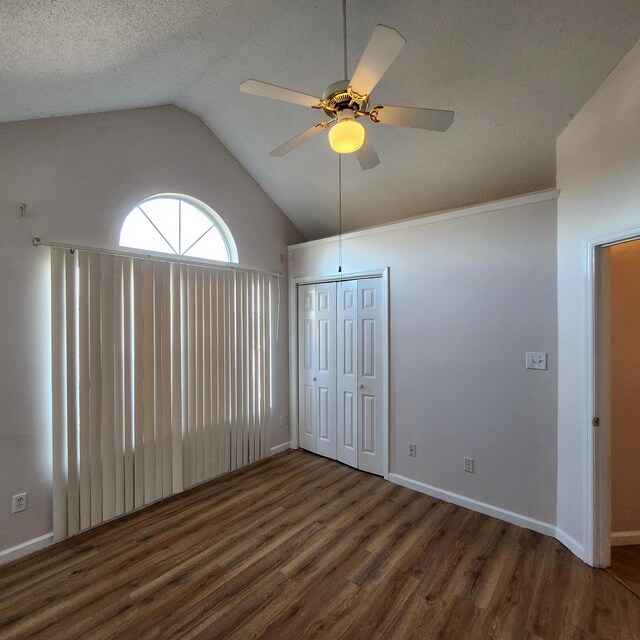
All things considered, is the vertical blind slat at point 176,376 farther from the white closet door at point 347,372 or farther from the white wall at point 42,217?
the white closet door at point 347,372

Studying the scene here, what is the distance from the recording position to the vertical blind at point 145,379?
2.41 metres

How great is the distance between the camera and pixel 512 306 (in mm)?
2627

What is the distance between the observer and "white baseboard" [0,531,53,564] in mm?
2182

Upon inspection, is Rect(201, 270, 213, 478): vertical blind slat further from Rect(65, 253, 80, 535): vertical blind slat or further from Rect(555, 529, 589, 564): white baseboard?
Rect(555, 529, 589, 564): white baseboard

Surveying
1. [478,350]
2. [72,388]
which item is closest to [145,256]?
[72,388]

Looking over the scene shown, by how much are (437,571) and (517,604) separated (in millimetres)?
435

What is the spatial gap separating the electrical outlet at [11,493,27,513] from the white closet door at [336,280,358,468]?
2.67 m

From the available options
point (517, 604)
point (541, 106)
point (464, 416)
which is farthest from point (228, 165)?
point (517, 604)

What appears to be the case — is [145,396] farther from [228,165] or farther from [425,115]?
[425,115]

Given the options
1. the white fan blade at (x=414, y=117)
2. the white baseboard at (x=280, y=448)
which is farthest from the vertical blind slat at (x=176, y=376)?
the white fan blade at (x=414, y=117)

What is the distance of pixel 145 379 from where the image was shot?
110 inches

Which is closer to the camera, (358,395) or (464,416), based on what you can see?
(464,416)

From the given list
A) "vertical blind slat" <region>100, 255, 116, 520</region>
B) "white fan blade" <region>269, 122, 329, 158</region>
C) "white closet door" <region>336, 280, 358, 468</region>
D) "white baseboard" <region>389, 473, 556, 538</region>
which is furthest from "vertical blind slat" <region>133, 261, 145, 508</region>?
"white baseboard" <region>389, 473, 556, 538</region>

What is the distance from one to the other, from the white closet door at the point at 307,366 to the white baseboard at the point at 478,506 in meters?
1.14
